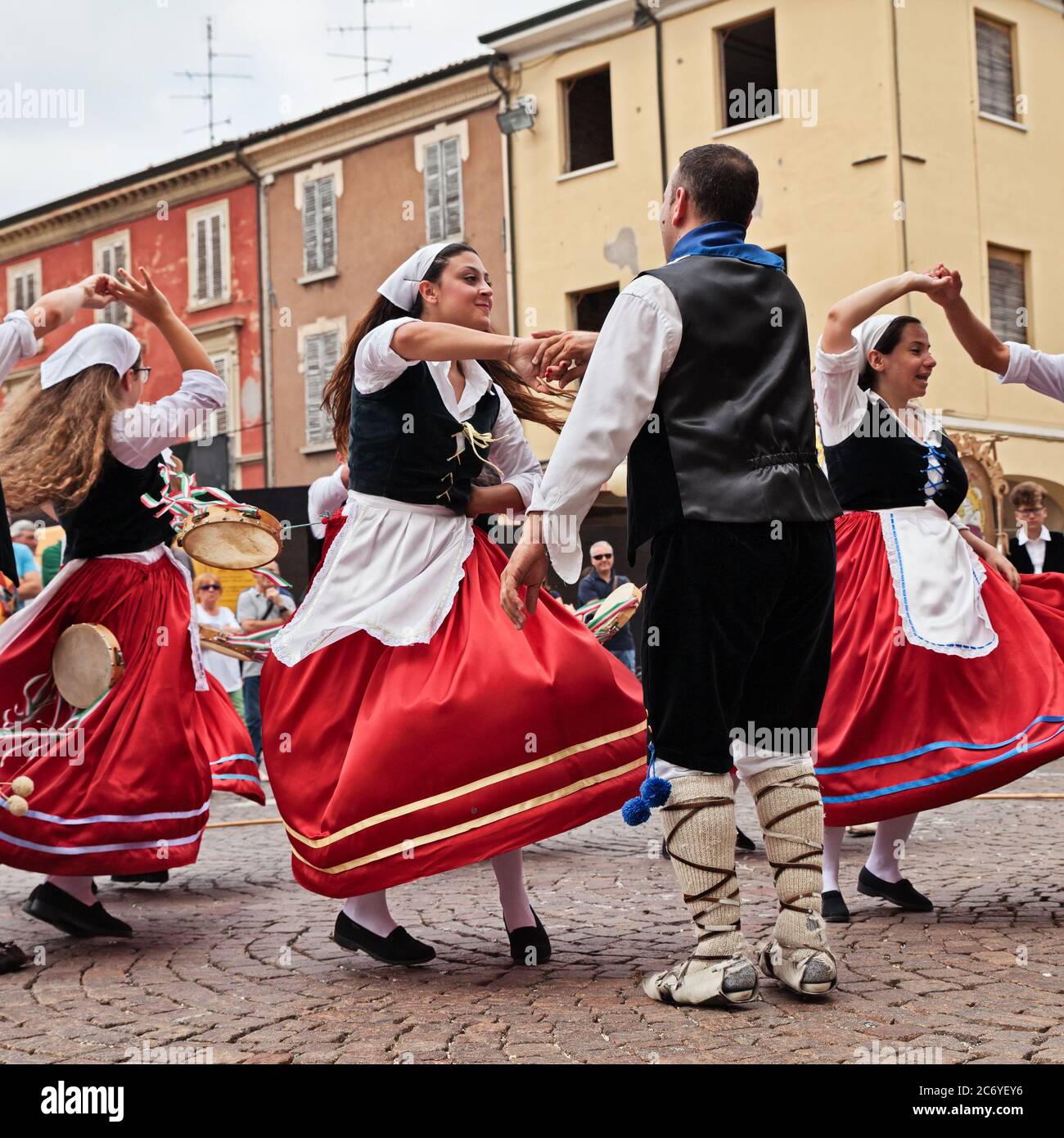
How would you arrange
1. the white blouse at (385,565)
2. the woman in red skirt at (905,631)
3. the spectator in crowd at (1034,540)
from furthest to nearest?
1. the spectator in crowd at (1034,540)
2. the woman in red skirt at (905,631)
3. the white blouse at (385,565)

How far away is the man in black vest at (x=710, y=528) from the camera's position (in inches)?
144

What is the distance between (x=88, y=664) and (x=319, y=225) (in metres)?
22.8

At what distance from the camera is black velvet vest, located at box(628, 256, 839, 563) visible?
368 cm

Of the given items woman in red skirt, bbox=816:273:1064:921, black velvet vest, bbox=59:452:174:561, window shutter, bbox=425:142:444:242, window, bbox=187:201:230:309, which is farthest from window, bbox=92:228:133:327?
woman in red skirt, bbox=816:273:1064:921

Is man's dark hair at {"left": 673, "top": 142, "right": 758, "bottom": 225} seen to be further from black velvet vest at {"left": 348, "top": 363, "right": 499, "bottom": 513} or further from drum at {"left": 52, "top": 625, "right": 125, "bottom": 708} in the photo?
drum at {"left": 52, "top": 625, "right": 125, "bottom": 708}

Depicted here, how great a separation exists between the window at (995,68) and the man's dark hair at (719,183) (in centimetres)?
1868

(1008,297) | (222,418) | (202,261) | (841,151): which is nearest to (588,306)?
(841,151)

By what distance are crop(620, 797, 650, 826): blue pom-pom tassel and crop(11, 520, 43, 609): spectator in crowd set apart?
5.79 m

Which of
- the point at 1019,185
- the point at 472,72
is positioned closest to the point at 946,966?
the point at 1019,185

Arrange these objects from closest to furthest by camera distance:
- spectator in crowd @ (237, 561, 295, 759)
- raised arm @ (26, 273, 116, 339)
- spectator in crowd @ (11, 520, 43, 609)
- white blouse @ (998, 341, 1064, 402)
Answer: raised arm @ (26, 273, 116, 339) < white blouse @ (998, 341, 1064, 402) < spectator in crowd @ (11, 520, 43, 609) < spectator in crowd @ (237, 561, 295, 759)

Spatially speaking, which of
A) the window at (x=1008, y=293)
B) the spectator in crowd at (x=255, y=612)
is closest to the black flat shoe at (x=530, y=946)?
the spectator in crowd at (x=255, y=612)

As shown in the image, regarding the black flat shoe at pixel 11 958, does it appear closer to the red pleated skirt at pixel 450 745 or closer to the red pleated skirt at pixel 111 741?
the red pleated skirt at pixel 111 741

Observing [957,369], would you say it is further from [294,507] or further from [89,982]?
[89,982]

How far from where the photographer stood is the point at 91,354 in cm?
523
